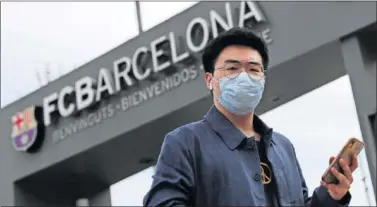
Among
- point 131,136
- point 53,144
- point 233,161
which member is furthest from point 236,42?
point 53,144

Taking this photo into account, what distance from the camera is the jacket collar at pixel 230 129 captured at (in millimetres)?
1531

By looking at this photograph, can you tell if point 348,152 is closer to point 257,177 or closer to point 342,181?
point 342,181

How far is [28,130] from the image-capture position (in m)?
9.10

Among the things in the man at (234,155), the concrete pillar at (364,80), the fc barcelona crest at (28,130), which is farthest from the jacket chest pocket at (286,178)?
the fc barcelona crest at (28,130)

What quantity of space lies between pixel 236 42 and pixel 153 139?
669cm

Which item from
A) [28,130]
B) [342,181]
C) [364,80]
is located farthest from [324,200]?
[28,130]

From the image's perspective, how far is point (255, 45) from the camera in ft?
5.24

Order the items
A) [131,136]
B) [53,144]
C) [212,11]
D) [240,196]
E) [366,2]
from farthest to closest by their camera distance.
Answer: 1. [53,144]
2. [131,136]
3. [212,11]
4. [366,2]
5. [240,196]

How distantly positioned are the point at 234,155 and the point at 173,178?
152mm

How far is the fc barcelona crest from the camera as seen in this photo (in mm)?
8953

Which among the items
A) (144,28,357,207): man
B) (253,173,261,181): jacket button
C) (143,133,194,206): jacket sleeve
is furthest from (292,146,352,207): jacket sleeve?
(143,133,194,206): jacket sleeve

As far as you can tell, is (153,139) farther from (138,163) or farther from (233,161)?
(233,161)

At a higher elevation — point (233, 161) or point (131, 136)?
point (131, 136)

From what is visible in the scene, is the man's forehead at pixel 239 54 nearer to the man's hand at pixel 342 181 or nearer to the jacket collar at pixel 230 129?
the jacket collar at pixel 230 129
